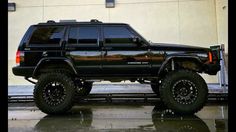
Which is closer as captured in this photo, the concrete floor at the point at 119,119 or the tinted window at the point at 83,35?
the concrete floor at the point at 119,119

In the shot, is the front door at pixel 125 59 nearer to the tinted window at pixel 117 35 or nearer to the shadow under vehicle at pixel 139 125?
the tinted window at pixel 117 35

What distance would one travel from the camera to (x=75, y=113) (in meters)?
7.92

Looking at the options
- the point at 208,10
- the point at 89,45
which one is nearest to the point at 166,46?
the point at 89,45

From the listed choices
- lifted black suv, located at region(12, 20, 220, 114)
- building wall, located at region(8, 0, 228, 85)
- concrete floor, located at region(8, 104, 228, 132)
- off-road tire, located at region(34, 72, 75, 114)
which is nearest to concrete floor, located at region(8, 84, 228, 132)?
concrete floor, located at region(8, 104, 228, 132)

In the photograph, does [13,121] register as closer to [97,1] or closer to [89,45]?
[89,45]

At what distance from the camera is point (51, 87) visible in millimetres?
7531

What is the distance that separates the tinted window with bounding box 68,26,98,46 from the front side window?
28cm

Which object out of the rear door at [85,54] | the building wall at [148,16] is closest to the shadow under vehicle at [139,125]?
the rear door at [85,54]

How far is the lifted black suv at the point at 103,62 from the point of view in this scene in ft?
23.9

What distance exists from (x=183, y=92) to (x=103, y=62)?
2076 mm

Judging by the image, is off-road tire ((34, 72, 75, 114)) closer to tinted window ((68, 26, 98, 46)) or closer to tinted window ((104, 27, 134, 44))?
tinted window ((68, 26, 98, 46))

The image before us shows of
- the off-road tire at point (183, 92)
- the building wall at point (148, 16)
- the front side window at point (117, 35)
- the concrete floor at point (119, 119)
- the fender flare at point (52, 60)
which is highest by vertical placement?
the building wall at point (148, 16)

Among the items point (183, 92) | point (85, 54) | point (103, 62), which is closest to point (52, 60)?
point (85, 54)
